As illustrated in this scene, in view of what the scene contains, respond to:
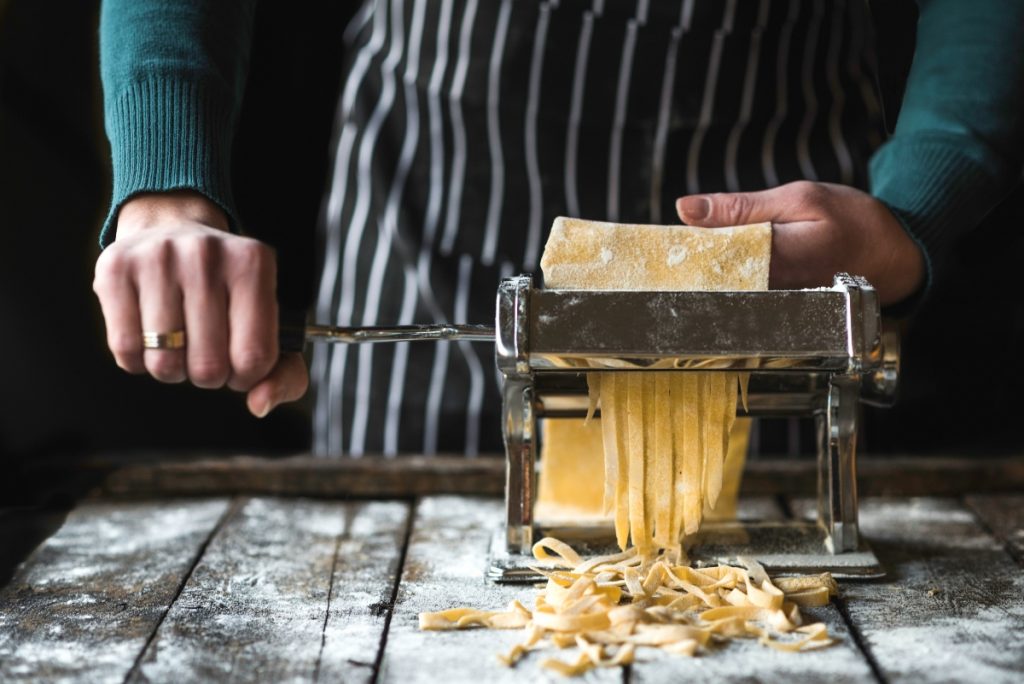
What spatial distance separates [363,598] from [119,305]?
0.36 metres

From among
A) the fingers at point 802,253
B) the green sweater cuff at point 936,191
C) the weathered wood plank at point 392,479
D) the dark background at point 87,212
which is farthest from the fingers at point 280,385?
the green sweater cuff at point 936,191

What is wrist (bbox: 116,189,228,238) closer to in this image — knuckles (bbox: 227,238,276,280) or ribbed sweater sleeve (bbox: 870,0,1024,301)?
knuckles (bbox: 227,238,276,280)

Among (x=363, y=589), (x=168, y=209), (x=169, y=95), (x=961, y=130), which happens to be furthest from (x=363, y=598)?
(x=961, y=130)

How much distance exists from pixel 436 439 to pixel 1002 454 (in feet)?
2.65

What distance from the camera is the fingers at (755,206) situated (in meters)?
1.08

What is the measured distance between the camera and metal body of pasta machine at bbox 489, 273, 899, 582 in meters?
0.90

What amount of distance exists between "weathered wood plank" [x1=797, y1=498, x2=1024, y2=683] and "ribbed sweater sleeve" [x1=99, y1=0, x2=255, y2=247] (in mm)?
726

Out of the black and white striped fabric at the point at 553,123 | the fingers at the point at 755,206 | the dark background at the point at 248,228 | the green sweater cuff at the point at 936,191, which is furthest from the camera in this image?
the dark background at the point at 248,228

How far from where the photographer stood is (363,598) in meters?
1.00

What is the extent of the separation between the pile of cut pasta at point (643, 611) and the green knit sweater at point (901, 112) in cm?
47

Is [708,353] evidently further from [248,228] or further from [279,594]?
[248,228]

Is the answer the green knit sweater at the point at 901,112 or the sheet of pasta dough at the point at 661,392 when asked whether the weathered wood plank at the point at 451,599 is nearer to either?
the sheet of pasta dough at the point at 661,392

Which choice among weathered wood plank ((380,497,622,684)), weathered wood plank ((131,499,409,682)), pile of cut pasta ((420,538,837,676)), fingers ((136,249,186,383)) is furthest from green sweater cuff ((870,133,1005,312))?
fingers ((136,249,186,383))

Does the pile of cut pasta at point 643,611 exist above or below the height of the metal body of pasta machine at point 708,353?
below
